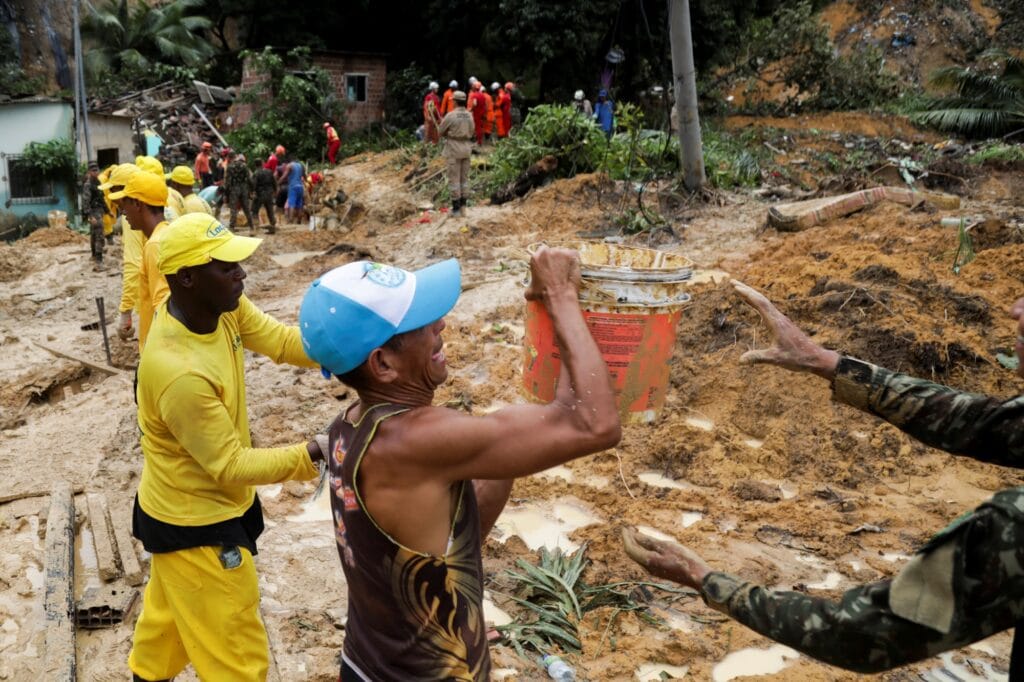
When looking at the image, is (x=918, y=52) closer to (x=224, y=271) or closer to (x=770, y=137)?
(x=770, y=137)

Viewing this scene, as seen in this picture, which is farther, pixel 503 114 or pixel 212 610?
pixel 503 114

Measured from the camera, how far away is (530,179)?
13.4 meters

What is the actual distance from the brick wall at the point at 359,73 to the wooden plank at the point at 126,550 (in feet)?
71.7

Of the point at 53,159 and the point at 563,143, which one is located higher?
the point at 563,143

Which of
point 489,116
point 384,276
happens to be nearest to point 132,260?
point 384,276

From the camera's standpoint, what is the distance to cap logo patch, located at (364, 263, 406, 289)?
69.3 inches

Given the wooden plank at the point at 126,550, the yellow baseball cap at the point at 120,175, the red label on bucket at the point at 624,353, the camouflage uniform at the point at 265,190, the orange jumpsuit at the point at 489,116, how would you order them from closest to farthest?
1. the red label on bucket at the point at 624,353
2. the wooden plank at the point at 126,550
3. the yellow baseball cap at the point at 120,175
4. the camouflage uniform at the point at 265,190
5. the orange jumpsuit at the point at 489,116

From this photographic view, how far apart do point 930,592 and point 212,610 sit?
2.15 meters

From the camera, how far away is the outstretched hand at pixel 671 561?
6.07 ft

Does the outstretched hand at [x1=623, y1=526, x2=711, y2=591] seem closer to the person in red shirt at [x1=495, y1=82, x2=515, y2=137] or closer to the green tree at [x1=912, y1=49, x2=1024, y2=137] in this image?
the person in red shirt at [x1=495, y1=82, x2=515, y2=137]

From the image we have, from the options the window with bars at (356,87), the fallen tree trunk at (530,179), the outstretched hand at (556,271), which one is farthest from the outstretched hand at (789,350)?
the window with bars at (356,87)

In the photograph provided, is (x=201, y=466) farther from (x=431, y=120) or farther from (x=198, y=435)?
(x=431, y=120)

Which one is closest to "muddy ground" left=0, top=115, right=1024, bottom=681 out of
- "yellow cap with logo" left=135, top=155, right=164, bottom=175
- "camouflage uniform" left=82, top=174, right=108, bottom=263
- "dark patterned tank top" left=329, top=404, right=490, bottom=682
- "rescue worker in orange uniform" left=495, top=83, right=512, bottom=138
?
"dark patterned tank top" left=329, top=404, right=490, bottom=682

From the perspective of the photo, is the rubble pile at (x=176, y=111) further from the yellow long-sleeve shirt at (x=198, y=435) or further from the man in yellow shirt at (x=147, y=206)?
the yellow long-sleeve shirt at (x=198, y=435)
